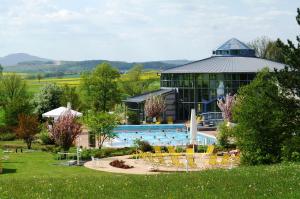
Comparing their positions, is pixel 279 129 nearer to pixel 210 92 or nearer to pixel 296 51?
pixel 296 51

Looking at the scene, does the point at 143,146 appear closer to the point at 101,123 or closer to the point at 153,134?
the point at 101,123

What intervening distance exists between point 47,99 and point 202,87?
17.1 metres

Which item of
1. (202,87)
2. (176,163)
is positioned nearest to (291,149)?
(176,163)

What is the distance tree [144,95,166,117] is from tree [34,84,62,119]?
31.5ft

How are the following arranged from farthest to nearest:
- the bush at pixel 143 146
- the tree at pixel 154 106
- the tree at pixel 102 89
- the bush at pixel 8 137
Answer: the tree at pixel 102 89, the tree at pixel 154 106, the bush at pixel 8 137, the bush at pixel 143 146

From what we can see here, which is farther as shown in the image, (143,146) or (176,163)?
(143,146)

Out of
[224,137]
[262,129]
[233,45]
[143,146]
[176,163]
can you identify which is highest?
[233,45]

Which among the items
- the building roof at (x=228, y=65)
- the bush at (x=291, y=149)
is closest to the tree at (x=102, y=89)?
the building roof at (x=228, y=65)

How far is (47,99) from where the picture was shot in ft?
180

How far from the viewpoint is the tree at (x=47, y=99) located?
179ft

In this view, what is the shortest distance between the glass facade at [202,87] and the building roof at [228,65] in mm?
468

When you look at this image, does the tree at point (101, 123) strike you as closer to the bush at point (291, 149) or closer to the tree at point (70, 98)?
the bush at point (291, 149)

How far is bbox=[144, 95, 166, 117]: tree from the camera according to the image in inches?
2143

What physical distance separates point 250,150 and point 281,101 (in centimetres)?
281
